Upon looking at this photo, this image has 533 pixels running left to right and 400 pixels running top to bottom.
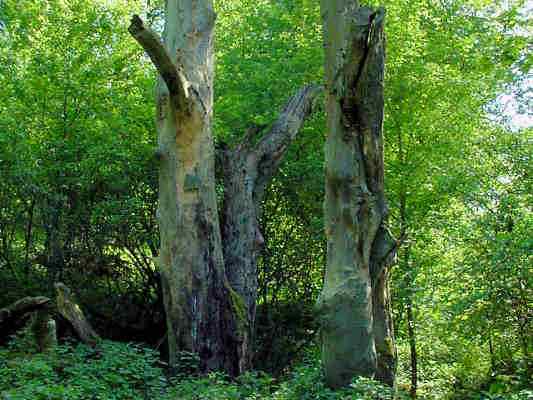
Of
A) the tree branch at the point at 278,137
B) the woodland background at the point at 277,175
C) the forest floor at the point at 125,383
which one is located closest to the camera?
the forest floor at the point at 125,383

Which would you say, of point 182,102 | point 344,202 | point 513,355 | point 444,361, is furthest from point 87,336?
point 444,361

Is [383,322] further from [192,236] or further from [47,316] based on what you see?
[47,316]

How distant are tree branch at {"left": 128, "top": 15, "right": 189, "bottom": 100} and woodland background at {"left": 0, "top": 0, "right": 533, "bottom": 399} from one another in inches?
75.5

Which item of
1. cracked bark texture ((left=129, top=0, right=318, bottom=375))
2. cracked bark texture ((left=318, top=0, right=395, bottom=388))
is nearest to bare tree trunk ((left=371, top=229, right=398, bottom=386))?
cracked bark texture ((left=318, top=0, right=395, bottom=388))

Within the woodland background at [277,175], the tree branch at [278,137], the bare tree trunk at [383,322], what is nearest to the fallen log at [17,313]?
the woodland background at [277,175]

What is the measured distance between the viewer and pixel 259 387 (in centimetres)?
637

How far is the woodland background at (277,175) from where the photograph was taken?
358 inches

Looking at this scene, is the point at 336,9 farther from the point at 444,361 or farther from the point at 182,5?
the point at 444,361

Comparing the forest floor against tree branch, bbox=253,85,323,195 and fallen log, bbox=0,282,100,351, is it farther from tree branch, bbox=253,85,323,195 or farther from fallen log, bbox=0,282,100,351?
tree branch, bbox=253,85,323,195

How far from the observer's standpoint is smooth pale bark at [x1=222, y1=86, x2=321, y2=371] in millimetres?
8352

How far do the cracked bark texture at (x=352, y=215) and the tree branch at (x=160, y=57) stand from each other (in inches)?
76.6

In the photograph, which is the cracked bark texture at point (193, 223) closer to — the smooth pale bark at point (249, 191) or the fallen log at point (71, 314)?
the smooth pale bark at point (249, 191)

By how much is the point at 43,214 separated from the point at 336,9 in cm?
663

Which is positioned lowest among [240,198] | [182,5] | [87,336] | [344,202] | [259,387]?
[259,387]
